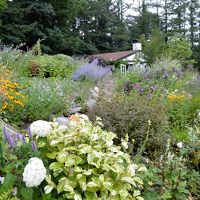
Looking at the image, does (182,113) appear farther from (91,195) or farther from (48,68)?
(48,68)

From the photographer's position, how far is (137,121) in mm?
4586

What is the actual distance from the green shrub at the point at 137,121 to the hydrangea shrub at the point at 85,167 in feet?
5.40

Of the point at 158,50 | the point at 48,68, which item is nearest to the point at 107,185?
the point at 48,68

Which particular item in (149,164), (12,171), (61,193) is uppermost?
(12,171)

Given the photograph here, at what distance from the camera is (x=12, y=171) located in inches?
99.0

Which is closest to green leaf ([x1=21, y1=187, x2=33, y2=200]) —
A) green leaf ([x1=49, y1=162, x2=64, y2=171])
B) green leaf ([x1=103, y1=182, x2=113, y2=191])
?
green leaf ([x1=49, y1=162, x2=64, y2=171])

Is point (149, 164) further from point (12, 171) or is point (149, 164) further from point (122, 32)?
point (122, 32)

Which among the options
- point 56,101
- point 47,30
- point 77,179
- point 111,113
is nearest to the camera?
point 77,179

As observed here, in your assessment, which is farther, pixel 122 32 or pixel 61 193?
pixel 122 32

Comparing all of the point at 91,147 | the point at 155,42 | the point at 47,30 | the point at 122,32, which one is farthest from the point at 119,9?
the point at 91,147

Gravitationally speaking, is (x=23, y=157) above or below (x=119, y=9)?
below

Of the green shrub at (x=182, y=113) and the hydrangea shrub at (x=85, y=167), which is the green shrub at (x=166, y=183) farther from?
the green shrub at (x=182, y=113)

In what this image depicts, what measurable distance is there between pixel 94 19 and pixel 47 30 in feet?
36.9

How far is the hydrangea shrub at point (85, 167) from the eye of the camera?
8.07ft
